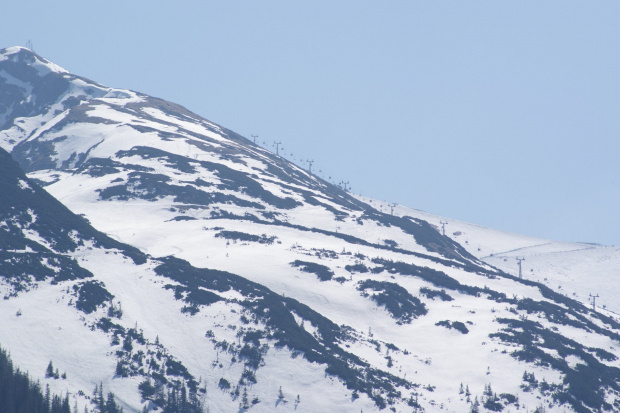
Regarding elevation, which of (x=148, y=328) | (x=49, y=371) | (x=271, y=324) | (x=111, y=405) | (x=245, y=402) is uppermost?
(x=271, y=324)

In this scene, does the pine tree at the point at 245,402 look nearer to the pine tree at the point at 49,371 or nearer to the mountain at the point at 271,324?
the mountain at the point at 271,324

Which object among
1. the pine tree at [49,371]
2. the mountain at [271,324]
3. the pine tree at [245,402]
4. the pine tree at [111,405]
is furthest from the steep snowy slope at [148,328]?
the pine tree at [111,405]

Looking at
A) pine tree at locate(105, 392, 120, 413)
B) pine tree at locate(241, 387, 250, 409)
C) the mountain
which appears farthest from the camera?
the mountain

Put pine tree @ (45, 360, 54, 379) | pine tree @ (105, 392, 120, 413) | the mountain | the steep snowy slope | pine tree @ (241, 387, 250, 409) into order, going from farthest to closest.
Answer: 1. the mountain
2. pine tree @ (241, 387, 250, 409)
3. the steep snowy slope
4. pine tree @ (45, 360, 54, 379)
5. pine tree @ (105, 392, 120, 413)

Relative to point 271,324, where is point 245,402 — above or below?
below

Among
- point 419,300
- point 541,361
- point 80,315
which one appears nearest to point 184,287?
point 80,315

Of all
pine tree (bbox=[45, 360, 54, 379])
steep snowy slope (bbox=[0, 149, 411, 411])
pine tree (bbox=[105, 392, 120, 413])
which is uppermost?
steep snowy slope (bbox=[0, 149, 411, 411])

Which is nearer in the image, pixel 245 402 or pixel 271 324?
pixel 245 402

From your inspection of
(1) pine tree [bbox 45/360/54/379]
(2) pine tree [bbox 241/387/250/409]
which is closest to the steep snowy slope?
(1) pine tree [bbox 45/360/54/379]

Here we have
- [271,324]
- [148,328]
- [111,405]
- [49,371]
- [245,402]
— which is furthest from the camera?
[271,324]

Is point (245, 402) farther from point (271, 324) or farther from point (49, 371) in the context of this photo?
point (49, 371)

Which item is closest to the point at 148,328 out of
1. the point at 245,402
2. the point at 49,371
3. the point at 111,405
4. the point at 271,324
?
the point at 271,324

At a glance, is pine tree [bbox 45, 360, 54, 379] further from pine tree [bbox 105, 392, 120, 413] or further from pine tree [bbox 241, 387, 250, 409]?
pine tree [bbox 241, 387, 250, 409]

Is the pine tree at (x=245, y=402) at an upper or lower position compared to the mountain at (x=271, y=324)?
lower
